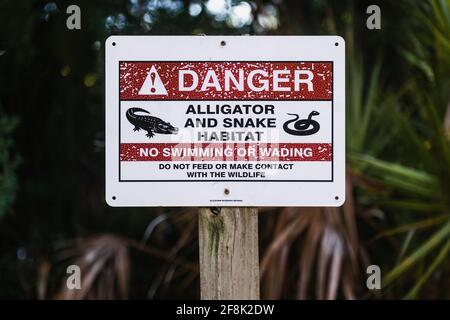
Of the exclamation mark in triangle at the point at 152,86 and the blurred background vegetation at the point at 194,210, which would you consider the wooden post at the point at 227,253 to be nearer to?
the exclamation mark in triangle at the point at 152,86

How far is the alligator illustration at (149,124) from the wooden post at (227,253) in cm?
22

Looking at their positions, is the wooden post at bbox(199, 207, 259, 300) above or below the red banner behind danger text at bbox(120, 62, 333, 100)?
below

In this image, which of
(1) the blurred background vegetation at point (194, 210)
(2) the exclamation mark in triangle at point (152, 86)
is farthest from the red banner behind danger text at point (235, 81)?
(1) the blurred background vegetation at point (194, 210)

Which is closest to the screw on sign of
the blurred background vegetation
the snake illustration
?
the snake illustration

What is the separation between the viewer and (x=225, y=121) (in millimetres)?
1739

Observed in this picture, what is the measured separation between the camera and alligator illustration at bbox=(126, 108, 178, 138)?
1.74 metres

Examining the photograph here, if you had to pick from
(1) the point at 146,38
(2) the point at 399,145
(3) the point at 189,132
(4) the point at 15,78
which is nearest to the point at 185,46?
(1) the point at 146,38

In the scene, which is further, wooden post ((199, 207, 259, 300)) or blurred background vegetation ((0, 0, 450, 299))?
blurred background vegetation ((0, 0, 450, 299))

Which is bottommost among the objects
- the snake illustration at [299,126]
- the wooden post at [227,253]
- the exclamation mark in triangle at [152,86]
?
the wooden post at [227,253]

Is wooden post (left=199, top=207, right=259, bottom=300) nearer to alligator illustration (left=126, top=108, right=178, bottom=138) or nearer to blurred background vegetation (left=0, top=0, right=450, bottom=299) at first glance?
alligator illustration (left=126, top=108, right=178, bottom=138)

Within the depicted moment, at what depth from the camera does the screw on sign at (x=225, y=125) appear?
1.73 meters

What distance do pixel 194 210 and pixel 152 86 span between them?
1530 millimetres
